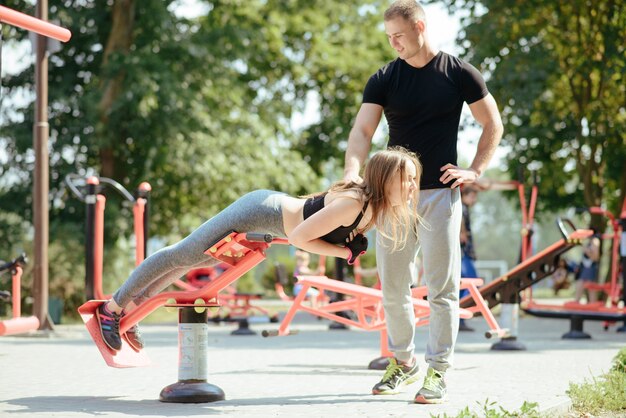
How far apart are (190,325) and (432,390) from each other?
1353 millimetres

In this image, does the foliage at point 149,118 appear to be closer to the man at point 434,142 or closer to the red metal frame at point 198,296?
the red metal frame at point 198,296

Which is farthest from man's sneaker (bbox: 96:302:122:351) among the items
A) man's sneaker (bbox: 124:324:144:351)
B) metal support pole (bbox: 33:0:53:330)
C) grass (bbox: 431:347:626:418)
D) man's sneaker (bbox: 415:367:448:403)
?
metal support pole (bbox: 33:0:53:330)

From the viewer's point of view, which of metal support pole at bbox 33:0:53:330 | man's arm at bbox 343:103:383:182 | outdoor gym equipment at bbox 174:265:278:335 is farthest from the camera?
outdoor gym equipment at bbox 174:265:278:335

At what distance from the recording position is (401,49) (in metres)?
5.44

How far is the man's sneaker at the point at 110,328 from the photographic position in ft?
17.9

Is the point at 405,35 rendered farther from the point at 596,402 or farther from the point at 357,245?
→ the point at 596,402

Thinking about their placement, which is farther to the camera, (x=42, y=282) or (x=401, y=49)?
(x=42, y=282)

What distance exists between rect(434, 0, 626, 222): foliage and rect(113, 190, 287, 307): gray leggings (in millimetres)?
14004

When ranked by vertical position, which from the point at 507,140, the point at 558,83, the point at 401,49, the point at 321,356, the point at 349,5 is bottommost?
the point at 321,356

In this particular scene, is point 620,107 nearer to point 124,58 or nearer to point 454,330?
point 124,58

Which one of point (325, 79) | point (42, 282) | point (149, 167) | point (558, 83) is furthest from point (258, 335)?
point (325, 79)

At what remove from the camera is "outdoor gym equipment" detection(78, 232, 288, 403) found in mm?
5336

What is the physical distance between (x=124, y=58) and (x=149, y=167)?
2264 millimetres

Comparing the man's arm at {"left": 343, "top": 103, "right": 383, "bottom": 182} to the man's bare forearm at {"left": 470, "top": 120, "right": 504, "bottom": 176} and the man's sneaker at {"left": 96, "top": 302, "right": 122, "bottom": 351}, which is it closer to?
the man's bare forearm at {"left": 470, "top": 120, "right": 504, "bottom": 176}
